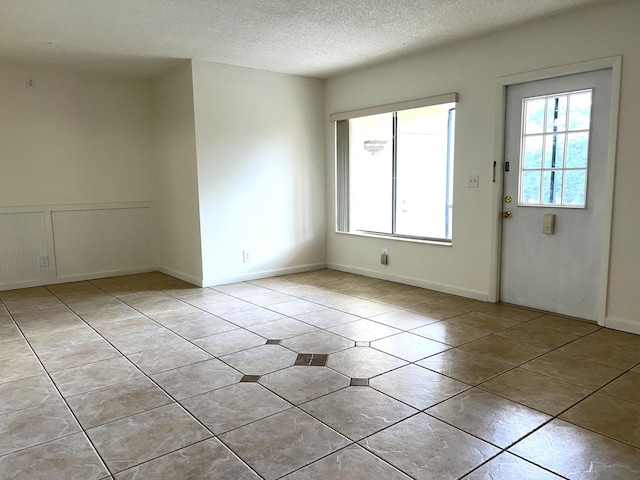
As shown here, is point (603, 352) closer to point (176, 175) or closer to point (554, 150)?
point (554, 150)

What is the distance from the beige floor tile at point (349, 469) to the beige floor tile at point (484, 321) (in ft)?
6.52

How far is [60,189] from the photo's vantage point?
5.52 meters

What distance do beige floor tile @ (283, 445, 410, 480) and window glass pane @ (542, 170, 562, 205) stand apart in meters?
2.87

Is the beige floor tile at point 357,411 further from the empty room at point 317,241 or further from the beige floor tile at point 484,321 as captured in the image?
the beige floor tile at point 484,321

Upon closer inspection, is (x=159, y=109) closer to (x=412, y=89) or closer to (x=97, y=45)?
(x=97, y=45)

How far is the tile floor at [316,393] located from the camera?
2.02 metres

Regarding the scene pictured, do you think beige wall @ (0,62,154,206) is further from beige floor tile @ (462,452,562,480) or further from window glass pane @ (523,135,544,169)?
beige floor tile @ (462,452,562,480)

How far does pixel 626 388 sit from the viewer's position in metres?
2.64

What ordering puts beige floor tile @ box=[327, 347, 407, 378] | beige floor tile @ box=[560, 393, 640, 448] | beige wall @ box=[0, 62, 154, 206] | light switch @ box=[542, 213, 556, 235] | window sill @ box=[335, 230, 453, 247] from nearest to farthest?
1. beige floor tile @ box=[560, 393, 640, 448]
2. beige floor tile @ box=[327, 347, 407, 378]
3. light switch @ box=[542, 213, 556, 235]
4. window sill @ box=[335, 230, 453, 247]
5. beige wall @ box=[0, 62, 154, 206]

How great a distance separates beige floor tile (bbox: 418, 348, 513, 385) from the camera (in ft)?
9.32

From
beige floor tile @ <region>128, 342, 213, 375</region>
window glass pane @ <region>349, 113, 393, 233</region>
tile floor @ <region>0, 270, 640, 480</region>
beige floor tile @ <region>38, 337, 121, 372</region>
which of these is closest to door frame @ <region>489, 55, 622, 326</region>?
tile floor @ <region>0, 270, 640, 480</region>

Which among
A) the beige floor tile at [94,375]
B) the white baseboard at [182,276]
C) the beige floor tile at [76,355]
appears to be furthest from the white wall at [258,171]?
the beige floor tile at [94,375]

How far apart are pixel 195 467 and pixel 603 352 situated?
2703mm

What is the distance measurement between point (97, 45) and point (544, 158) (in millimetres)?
4138
